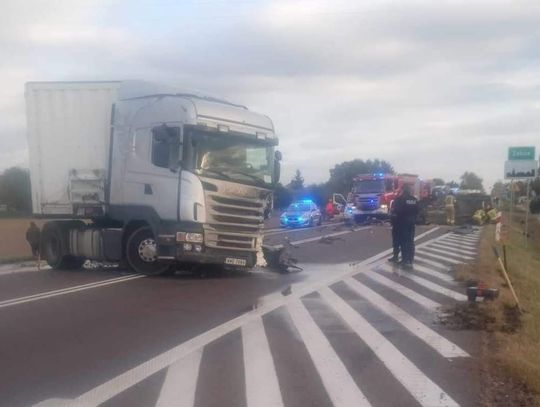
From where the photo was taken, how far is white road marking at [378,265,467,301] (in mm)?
12912

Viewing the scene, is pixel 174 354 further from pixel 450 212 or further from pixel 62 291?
pixel 450 212

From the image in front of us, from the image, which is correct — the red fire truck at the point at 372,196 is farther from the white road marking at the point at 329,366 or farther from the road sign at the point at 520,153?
the white road marking at the point at 329,366

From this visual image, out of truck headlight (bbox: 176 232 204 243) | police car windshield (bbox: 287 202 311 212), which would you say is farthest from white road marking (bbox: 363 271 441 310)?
police car windshield (bbox: 287 202 311 212)

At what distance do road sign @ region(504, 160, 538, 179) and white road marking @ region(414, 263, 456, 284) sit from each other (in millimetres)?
5512

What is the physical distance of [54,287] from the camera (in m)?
14.9

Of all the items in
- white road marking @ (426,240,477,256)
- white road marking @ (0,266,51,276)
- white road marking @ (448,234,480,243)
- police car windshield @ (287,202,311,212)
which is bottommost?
white road marking @ (0,266,51,276)

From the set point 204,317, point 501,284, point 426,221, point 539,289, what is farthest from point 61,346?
point 426,221

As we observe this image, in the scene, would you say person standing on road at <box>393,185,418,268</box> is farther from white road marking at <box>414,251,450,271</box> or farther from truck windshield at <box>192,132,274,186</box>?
truck windshield at <box>192,132,274,186</box>

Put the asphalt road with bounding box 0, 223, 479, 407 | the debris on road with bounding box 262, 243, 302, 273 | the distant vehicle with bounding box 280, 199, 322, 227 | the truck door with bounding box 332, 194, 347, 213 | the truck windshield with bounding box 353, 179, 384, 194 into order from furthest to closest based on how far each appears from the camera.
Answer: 1. the truck door with bounding box 332, 194, 347, 213
2. the distant vehicle with bounding box 280, 199, 322, 227
3. the truck windshield with bounding box 353, 179, 384, 194
4. the debris on road with bounding box 262, 243, 302, 273
5. the asphalt road with bounding box 0, 223, 479, 407

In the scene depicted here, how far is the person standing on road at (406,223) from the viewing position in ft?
58.3

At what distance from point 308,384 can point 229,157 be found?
9.07 meters

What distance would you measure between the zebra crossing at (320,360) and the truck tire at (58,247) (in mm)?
7749

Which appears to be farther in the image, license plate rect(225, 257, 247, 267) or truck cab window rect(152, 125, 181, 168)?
license plate rect(225, 257, 247, 267)

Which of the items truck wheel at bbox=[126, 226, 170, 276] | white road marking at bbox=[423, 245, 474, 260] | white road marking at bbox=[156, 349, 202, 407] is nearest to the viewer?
white road marking at bbox=[156, 349, 202, 407]
